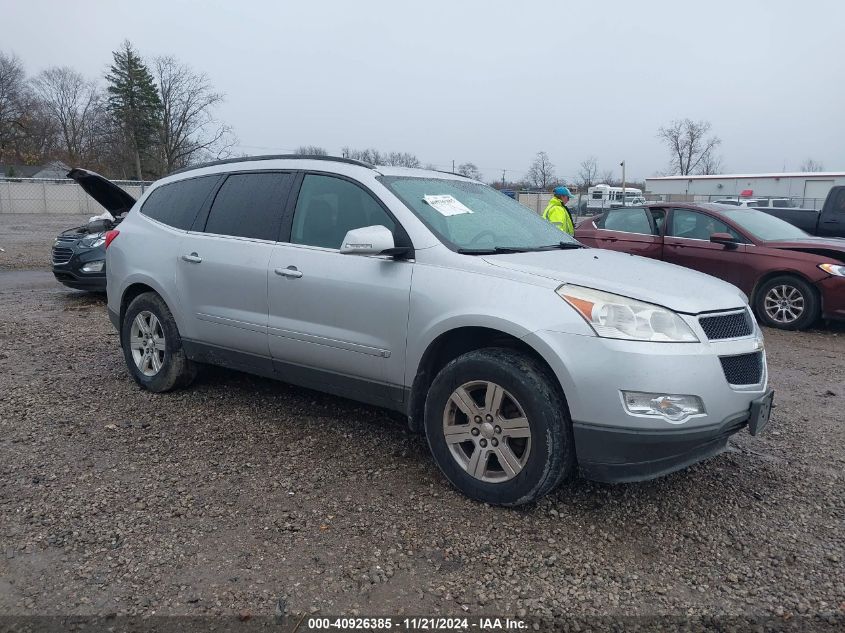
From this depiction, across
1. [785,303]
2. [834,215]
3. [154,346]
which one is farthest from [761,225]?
[154,346]

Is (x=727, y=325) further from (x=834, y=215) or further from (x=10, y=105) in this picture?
(x=10, y=105)

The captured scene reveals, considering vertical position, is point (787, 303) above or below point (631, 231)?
below

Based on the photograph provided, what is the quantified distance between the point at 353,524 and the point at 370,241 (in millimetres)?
1428

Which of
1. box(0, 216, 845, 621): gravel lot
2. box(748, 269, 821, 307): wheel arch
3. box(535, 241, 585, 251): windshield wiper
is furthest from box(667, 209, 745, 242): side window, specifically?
box(535, 241, 585, 251): windshield wiper

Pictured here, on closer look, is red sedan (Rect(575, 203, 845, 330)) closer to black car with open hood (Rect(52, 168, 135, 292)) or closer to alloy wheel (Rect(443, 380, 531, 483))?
alloy wheel (Rect(443, 380, 531, 483))

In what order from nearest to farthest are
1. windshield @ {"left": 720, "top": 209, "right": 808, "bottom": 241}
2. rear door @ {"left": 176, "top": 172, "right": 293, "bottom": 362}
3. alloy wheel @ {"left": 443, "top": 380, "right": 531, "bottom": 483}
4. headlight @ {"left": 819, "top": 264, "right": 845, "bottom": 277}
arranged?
1. alloy wheel @ {"left": 443, "top": 380, "right": 531, "bottom": 483}
2. rear door @ {"left": 176, "top": 172, "right": 293, "bottom": 362}
3. headlight @ {"left": 819, "top": 264, "right": 845, "bottom": 277}
4. windshield @ {"left": 720, "top": 209, "right": 808, "bottom": 241}

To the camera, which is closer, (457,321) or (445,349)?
(457,321)

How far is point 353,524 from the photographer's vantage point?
125 inches

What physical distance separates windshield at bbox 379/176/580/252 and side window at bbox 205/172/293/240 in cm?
82

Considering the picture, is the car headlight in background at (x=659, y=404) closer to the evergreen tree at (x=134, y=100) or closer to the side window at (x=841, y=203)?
the side window at (x=841, y=203)

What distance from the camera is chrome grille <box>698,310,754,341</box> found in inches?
123

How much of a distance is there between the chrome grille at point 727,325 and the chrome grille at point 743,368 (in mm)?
110

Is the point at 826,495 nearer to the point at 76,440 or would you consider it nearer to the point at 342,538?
the point at 342,538

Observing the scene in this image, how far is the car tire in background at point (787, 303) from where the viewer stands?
7984mm
